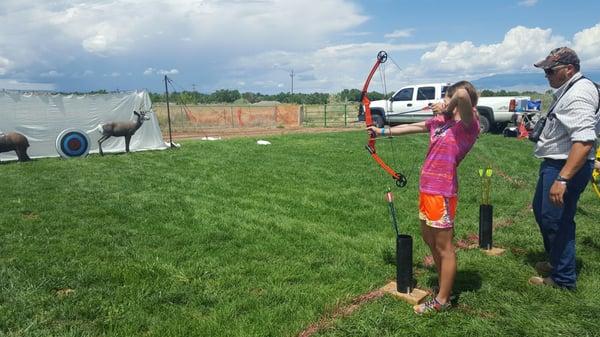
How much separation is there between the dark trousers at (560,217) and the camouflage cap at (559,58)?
2.40 ft

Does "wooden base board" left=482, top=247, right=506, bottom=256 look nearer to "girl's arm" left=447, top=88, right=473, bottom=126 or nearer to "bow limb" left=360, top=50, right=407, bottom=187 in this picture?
"bow limb" left=360, top=50, right=407, bottom=187

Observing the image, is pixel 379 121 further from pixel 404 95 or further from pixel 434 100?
pixel 434 100

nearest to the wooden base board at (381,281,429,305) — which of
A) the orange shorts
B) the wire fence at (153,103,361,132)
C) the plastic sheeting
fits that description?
the orange shorts

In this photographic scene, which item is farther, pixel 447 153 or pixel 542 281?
pixel 542 281

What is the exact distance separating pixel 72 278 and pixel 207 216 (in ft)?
7.42

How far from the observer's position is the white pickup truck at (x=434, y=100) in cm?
1716

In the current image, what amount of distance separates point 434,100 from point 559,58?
13.7 metres

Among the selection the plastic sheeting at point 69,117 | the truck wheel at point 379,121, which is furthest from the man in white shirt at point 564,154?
the truck wheel at point 379,121

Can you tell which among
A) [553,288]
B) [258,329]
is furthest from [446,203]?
[258,329]

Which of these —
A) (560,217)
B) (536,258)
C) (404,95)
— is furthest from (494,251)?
(404,95)

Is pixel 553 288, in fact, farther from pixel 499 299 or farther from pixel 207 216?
pixel 207 216

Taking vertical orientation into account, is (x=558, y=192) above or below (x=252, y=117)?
above

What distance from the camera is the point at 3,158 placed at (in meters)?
12.6

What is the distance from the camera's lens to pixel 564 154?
3.49 m
